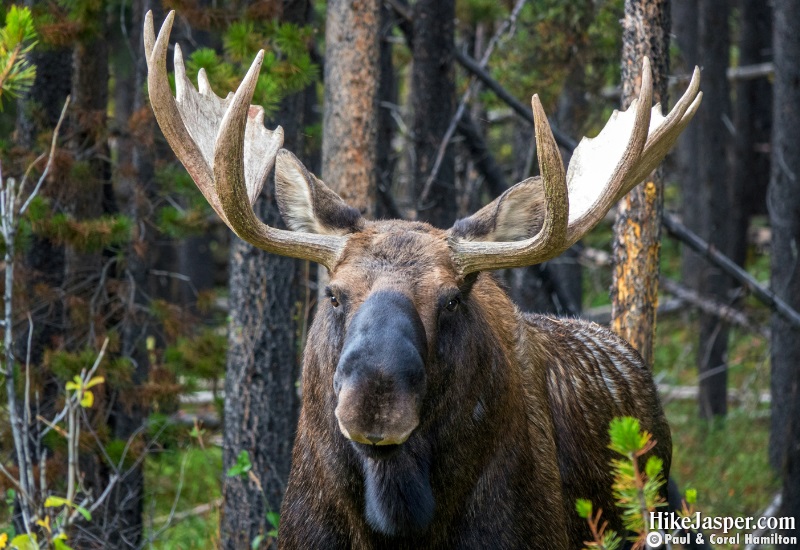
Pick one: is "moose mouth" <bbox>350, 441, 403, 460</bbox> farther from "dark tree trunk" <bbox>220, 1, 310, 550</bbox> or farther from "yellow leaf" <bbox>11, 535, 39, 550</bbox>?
"dark tree trunk" <bbox>220, 1, 310, 550</bbox>

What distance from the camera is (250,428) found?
23.5 feet

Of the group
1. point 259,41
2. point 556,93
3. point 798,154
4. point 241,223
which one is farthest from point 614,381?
point 798,154

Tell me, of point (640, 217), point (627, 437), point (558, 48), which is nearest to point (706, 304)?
point (558, 48)

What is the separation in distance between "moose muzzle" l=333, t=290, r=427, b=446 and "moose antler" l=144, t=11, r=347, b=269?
2.64 feet

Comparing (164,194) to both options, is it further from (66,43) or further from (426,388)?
(426,388)

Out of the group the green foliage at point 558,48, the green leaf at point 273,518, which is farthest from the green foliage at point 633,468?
the green foliage at point 558,48

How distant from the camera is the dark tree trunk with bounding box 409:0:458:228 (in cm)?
938

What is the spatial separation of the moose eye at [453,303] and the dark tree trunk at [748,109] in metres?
13.4

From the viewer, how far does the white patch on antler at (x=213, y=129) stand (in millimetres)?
4996

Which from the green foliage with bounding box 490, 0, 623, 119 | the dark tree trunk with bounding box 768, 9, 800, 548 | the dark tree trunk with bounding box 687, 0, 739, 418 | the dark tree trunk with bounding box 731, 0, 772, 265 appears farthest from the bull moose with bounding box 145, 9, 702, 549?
the dark tree trunk with bounding box 731, 0, 772, 265

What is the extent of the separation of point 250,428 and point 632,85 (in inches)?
135

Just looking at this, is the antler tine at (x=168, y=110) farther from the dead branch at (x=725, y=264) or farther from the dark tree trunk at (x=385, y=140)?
the dead branch at (x=725, y=264)

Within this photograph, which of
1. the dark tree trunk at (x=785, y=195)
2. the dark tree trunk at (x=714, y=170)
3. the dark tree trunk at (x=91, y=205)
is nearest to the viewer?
the dark tree trunk at (x=91, y=205)

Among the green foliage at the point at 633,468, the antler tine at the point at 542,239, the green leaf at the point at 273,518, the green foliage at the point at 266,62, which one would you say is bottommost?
the green leaf at the point at 273,518
